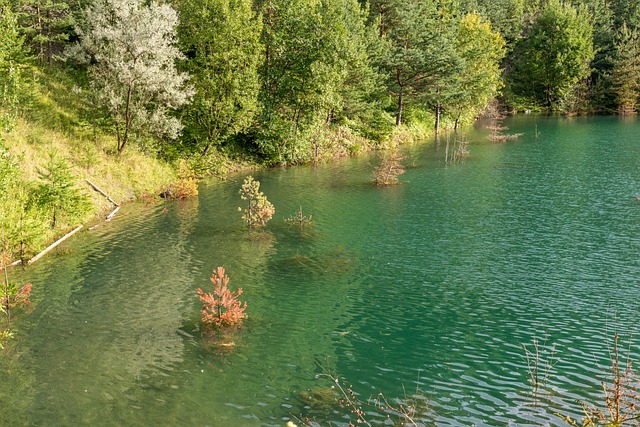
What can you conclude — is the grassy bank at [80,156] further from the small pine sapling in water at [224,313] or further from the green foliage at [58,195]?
the small pine sapling in water at [224,313]

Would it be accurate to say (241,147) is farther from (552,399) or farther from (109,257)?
(552,399)

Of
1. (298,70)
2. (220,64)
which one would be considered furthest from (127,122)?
(298,70)

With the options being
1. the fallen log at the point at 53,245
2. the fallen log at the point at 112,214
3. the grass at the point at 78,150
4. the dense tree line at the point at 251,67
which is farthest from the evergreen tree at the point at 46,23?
the fallen log at the point at 53,245

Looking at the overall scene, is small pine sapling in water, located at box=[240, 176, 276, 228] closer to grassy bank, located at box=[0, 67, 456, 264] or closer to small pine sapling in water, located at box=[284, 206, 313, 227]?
small pine sapling in water, located at box=[284, 206, 313, 227]

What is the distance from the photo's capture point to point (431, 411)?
14500mm

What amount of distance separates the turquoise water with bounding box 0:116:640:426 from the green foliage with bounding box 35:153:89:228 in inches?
73.4

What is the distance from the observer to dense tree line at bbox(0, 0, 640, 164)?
4397cm

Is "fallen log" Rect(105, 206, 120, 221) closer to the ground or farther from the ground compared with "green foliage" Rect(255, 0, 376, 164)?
closer to the ground

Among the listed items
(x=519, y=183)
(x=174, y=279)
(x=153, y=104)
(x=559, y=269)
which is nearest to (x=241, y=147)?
(x=153, y=104)

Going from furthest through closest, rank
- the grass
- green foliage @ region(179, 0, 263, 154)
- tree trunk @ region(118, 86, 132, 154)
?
1. green foliage @ region(179, 0, 263, 154)
2. tree trunk @ region(118, 86, 132, 154)
3. the grass

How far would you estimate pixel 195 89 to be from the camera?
50906mm

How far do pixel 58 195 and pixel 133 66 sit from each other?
14796 mm

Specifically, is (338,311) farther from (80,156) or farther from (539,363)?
(80,156)

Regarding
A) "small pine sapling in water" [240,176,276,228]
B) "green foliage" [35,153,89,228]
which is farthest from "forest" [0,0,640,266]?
"small pine sapling in water" [240,176,276,228]
